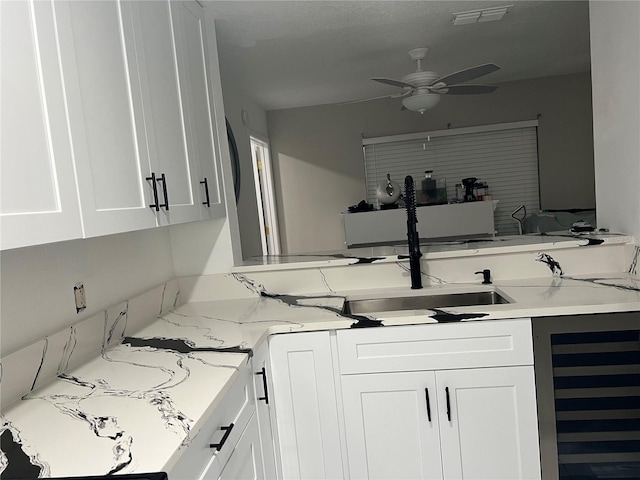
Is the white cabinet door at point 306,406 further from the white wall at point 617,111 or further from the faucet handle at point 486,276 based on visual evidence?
the white wall at point 617,111

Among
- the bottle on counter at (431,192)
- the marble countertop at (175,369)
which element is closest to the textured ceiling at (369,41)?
the bottle on counter at (431,192)

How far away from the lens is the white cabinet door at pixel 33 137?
916mm

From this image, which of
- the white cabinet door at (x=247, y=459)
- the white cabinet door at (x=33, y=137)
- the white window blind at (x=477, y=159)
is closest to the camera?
the white cabinet door at (x=33, y=137)

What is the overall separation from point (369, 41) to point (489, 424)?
2461 mm

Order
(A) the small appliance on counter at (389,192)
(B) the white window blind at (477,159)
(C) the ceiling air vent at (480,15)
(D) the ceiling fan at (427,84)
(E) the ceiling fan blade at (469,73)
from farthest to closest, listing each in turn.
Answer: (B) the white window blind at (477,159) < (A) the small appliance on counter at (389,192) < (D) the ceiling fan at (427,84) < (E) the ceiling fan blade at (469,73) < (C) the ceiling air vent at (480,15)

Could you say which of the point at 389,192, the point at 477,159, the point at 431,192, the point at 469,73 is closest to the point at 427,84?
the point at 469,73

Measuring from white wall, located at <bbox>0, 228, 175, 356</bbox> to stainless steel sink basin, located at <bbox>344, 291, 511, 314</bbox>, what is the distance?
3.14ft

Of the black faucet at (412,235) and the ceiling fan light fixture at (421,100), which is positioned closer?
the black faucet at (412,235)

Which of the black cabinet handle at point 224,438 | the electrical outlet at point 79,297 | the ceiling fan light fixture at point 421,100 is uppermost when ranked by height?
the ceiling fan light fixture at point 421,100

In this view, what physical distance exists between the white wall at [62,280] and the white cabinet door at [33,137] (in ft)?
1.15

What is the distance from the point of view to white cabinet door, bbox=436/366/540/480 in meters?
1.68

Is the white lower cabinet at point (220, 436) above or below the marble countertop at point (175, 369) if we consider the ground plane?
below

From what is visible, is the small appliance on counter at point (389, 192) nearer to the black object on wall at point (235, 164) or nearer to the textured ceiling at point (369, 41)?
the textured ceiling at point (369, 41)

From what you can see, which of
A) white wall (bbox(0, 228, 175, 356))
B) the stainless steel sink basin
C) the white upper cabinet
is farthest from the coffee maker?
white wall (bbox(0, 228, 175, 356))
